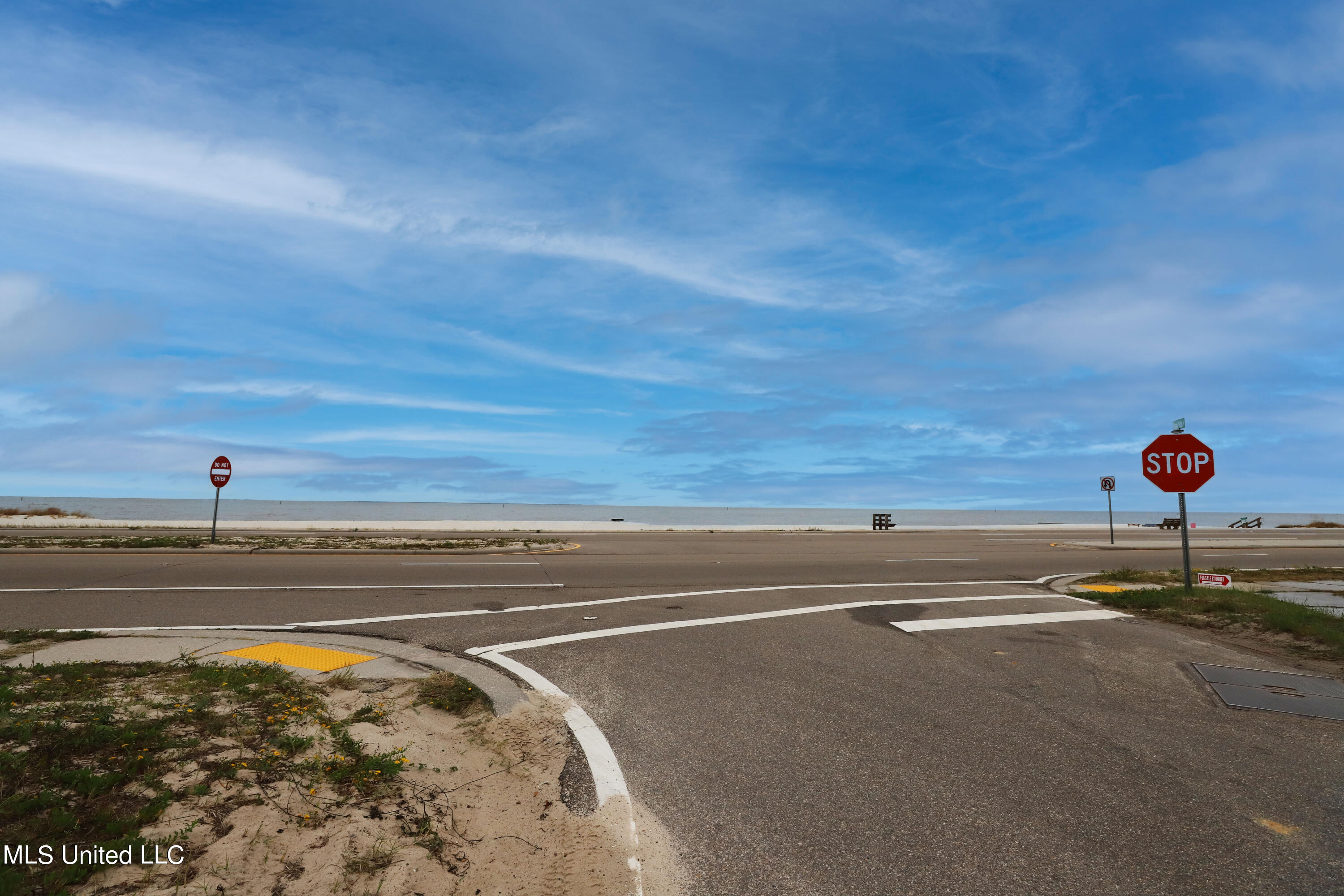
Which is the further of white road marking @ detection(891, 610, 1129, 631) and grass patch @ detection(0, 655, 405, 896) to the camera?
white road marking @ detection(891, 610, 1129, 631)

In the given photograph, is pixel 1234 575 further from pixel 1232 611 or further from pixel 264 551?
pixel 264 551

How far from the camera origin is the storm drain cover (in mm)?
6328

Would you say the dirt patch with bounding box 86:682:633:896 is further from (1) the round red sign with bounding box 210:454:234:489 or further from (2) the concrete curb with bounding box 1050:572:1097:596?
(1) the round red sign with bounding box 210:454:234:489

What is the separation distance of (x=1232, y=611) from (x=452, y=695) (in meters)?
11.2

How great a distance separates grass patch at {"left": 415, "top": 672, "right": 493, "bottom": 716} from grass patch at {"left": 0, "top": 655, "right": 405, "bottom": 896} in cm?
58

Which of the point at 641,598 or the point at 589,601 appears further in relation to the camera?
the point at 641,598

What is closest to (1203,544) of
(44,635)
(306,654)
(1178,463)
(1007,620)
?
(1178,463)

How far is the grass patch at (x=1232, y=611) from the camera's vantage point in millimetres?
9195

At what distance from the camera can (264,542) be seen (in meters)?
22.7

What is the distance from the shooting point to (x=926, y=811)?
411cm

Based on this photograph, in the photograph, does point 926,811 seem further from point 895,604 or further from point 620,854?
point 895,604

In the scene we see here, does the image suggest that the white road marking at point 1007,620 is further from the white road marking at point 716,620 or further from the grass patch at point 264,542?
the grass patch at point 264,542

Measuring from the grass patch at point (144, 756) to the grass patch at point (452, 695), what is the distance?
581 mm

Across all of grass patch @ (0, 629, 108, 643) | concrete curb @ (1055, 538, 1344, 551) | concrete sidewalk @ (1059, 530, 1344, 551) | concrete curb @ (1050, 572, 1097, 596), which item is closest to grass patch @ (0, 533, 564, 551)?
grass patch @ (0, 629, 108, 643)
